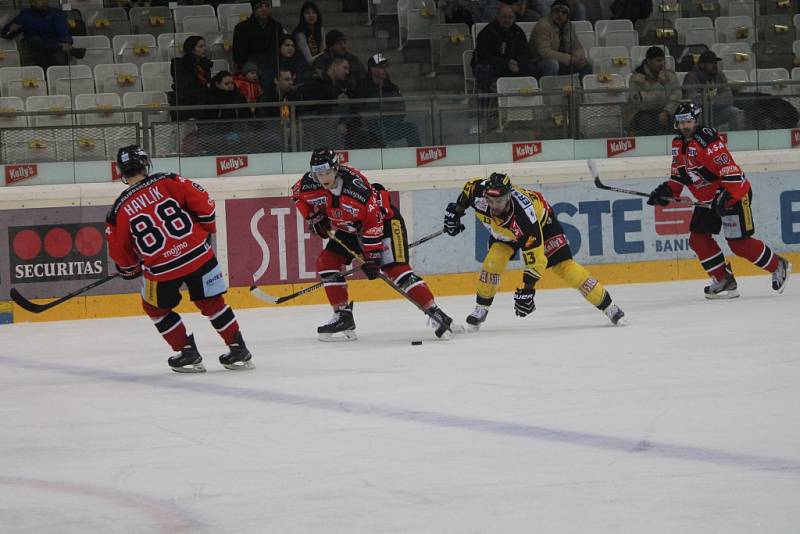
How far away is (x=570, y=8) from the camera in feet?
34.7

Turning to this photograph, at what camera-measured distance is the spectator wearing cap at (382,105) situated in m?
9.88

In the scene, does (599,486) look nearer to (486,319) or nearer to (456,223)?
(456,223)

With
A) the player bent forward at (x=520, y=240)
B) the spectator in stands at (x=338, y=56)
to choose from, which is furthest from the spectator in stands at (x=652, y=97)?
the player bent forward at (x=520, y=240)

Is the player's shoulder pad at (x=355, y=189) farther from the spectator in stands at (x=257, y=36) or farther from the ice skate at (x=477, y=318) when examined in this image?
the spectator in stands at (x=257, y=36)

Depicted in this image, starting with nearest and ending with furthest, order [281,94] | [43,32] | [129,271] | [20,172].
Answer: [129,271]
[20,172]
[43,32]
[281,94]

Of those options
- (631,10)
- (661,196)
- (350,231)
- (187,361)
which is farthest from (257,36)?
(187,361)

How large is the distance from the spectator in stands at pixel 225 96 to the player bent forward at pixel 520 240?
2528 millimetres

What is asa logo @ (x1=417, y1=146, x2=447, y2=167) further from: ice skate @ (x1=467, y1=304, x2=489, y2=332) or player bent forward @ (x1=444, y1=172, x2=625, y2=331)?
ice skate @ (x1=467, y1=304, x2=489, y2=332)

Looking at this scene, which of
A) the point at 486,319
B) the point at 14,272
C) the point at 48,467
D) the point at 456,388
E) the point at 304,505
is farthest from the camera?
the point at 14,272

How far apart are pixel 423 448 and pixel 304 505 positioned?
33.6 inches

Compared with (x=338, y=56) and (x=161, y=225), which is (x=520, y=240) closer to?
(x=161, y=225)

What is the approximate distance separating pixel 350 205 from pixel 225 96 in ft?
8.34

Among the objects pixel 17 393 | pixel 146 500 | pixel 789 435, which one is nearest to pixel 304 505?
pixel 146 500

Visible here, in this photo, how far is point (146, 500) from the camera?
373cm
